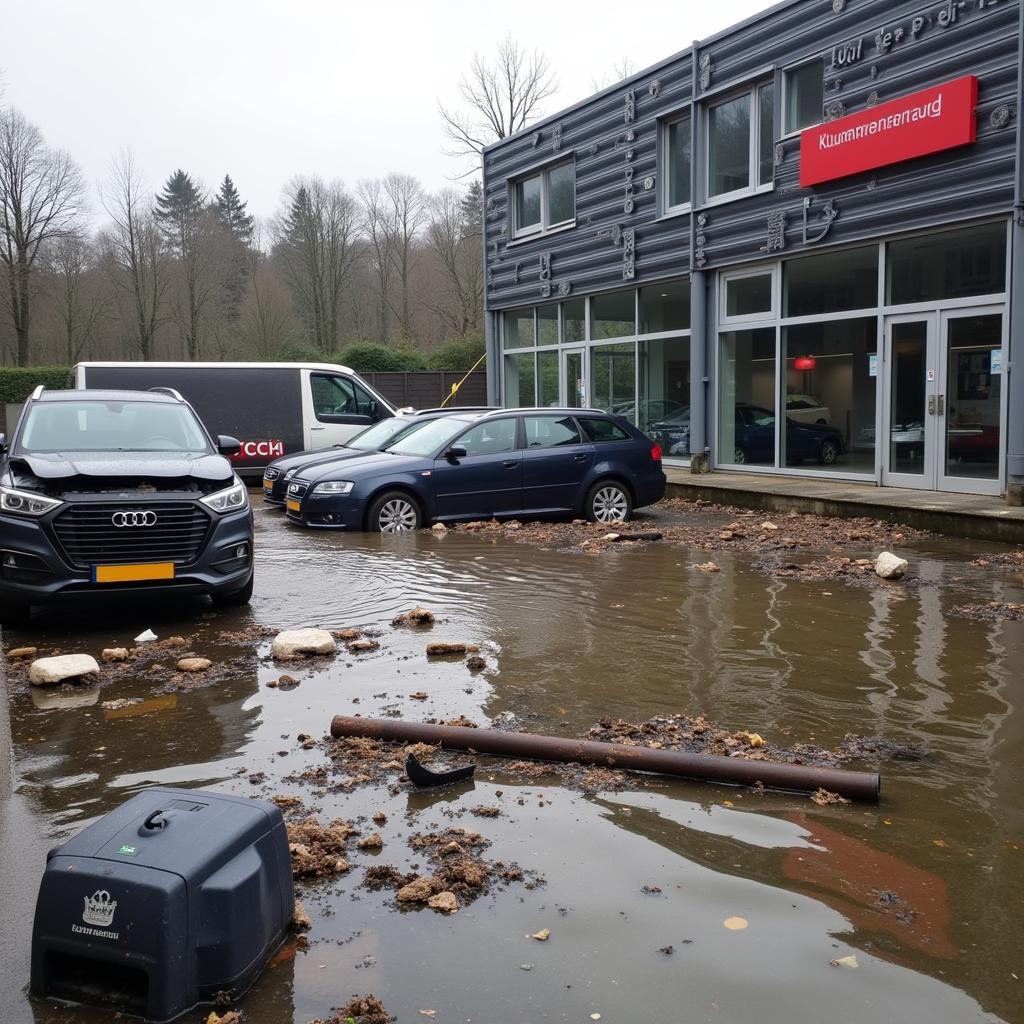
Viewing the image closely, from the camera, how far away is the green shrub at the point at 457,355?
35.7m

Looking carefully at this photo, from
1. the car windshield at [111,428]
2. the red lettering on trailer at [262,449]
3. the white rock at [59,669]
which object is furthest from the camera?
the red lettering on trailer at [262,449]

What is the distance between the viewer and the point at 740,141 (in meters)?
17.4

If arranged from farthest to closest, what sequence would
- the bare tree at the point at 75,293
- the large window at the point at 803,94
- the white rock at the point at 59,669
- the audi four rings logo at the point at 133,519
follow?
the bare tree at the point at 75,293 < the large window at the point at 803,94 < the audi four rings logo at the point at 133,519 < the white rock at the point at 59,669

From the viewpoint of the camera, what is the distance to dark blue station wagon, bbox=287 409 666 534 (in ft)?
42.0

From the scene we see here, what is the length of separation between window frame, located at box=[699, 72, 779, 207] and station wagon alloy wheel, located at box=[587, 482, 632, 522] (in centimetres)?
598

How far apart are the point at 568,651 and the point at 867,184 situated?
1038cm

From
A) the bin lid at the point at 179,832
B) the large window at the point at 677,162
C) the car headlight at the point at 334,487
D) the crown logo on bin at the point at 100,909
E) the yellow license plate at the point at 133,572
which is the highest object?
the large window at the point at 677,162

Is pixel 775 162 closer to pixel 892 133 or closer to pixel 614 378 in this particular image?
pixel 892 133

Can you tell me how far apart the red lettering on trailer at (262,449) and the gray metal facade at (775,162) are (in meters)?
6.84

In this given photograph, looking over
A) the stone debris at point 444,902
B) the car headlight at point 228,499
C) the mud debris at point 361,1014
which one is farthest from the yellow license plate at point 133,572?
the mud debris at point 361,1014

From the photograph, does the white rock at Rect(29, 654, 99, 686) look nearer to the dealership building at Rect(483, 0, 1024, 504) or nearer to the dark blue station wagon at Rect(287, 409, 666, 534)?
the dark blue station wagon at Rect(287, 409, 666, 534)

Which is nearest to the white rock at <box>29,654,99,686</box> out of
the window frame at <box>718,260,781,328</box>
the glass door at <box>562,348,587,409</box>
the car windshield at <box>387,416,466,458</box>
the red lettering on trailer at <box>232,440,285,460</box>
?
the car windshield at <box>387,416,466,458</box>

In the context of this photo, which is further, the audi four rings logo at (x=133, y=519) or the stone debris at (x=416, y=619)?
the stone debris at (x=416, y=619)

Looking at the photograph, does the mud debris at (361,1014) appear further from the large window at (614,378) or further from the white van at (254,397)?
the large window at (614,378)
